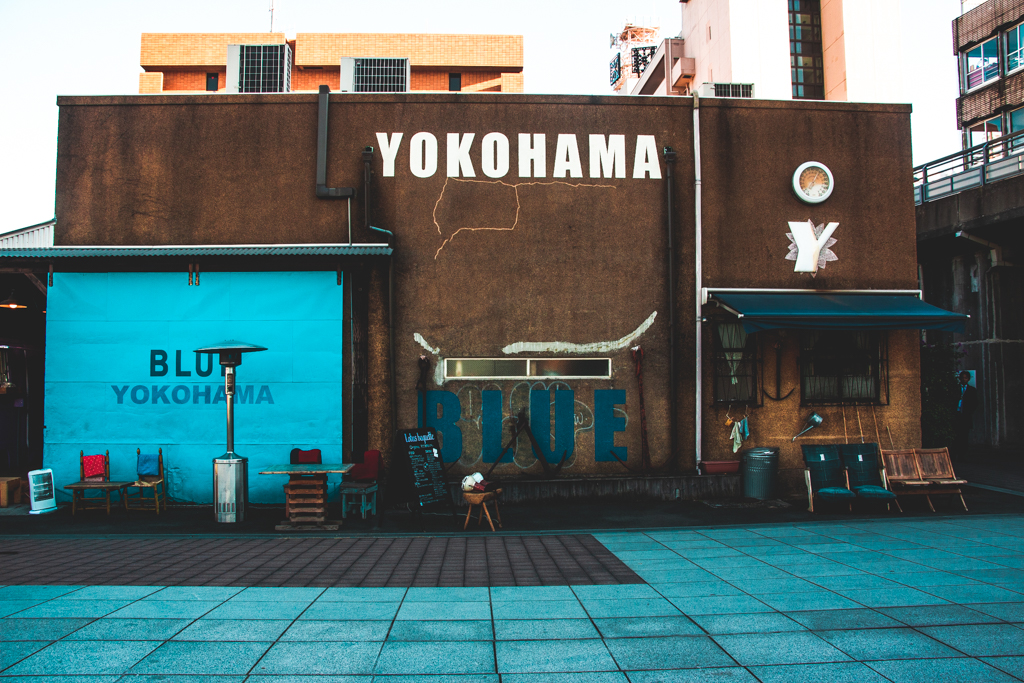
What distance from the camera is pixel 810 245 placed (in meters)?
11.7

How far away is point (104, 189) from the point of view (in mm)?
11234

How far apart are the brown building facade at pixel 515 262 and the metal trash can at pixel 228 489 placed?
1275 millimetres

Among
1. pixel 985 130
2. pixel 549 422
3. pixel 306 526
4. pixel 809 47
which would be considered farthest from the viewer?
pixel 809 47

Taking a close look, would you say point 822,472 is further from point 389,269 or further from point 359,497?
point 389,269

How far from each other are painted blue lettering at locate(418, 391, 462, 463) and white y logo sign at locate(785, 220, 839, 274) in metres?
6.69

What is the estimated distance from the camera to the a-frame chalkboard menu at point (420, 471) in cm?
948

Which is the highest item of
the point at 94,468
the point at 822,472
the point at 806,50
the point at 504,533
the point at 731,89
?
the point at 806,50

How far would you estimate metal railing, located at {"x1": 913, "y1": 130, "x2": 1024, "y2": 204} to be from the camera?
16.6 meters

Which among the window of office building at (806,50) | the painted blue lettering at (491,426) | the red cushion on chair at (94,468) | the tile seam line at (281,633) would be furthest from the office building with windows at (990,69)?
the red cushion on chair at (94,468)

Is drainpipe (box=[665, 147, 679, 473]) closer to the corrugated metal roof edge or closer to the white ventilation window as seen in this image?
the white ventilation window

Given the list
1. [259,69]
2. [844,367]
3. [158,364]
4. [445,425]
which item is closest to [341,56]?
[259,69]

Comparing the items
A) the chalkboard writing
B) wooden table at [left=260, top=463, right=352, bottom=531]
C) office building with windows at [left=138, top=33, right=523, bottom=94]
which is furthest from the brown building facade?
office building with windows at [left=138, top=33, right=523, bottom=94]

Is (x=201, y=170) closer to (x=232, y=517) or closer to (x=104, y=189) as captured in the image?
(x=104, y=189)

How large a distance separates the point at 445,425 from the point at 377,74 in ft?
22.6
